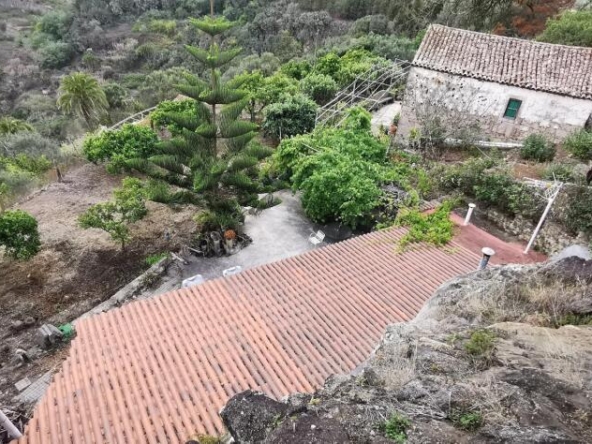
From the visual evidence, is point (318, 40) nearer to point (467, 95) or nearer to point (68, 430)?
point (467, 95)

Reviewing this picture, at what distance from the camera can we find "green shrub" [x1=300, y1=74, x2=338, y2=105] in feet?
70.7

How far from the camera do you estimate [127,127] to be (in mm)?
16578

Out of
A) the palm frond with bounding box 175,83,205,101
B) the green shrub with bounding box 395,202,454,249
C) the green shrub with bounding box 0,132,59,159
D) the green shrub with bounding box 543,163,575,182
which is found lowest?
the green shrub with bounding box 0,132,59,159

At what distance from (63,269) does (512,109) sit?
1551cm

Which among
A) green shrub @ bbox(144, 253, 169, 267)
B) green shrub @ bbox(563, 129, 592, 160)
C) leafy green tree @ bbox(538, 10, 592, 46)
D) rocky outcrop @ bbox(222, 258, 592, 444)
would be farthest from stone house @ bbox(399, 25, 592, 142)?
rocky outcrop @ bbox(222, 258, 592, 444)

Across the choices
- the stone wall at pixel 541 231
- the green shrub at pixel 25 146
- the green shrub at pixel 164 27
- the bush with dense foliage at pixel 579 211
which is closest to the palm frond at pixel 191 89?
the stone wall at pixel 541 231

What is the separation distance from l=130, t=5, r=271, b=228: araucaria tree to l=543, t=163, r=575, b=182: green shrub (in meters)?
7.62

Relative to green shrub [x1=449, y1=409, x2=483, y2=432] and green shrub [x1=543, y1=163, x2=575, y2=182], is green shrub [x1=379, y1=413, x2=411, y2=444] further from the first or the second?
green shrub [x1=543, y1=163, x2=575, y2=182]

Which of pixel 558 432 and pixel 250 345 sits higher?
pixel 558 432

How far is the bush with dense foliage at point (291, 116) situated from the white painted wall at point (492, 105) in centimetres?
437

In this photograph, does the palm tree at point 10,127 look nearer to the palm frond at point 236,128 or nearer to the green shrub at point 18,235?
the green shrub at point 18,235

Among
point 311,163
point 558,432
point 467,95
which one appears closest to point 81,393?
point 558,432

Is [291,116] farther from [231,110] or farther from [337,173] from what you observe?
[337,173]

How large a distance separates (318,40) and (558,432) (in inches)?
2009
